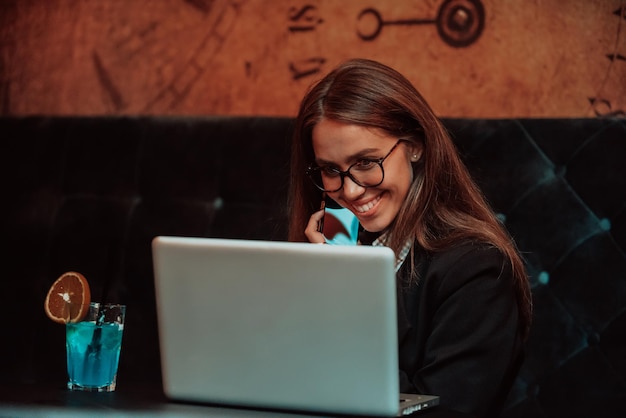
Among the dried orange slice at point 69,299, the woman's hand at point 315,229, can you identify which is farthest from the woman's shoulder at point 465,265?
the dried orange slice at point 69,299

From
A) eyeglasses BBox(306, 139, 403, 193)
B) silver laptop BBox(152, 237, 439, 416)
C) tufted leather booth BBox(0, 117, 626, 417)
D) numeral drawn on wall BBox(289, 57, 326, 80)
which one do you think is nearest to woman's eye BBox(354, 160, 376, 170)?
eyeglasses BBox(306, 139, 403, 193)

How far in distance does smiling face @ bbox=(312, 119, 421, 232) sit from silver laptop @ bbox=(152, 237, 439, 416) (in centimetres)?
61

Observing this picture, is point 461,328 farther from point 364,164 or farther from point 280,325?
point 280,325

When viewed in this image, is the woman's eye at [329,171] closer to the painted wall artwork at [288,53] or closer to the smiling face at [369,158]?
the smiling face at [369,158]

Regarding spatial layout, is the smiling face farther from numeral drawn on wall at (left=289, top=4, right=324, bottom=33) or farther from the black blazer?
numeral drawn on wall at (left=289, top=4, right=324, bottom=33)

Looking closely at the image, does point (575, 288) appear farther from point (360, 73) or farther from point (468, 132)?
point (360, 73)

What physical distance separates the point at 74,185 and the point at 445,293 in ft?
3.62

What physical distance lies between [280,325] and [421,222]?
0.68 meters

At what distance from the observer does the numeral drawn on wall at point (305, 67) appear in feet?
8.24

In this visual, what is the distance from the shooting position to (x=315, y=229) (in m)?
1.96

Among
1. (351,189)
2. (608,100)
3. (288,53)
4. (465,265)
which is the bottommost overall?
(465,265)

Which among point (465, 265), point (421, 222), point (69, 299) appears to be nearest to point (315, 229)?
point (421, 222)

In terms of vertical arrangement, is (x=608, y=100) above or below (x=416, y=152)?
above

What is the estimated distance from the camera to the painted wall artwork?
227 cm
